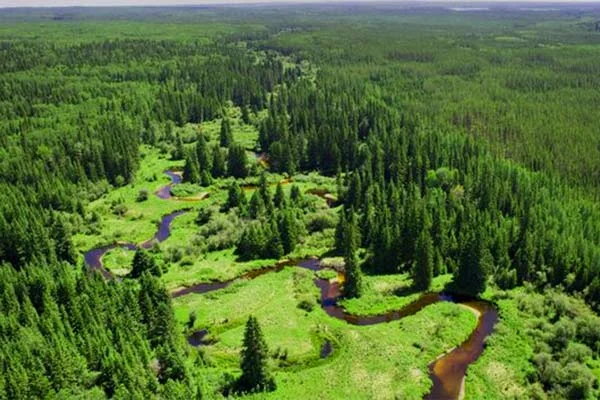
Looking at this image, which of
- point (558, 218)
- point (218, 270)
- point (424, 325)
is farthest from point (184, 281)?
point (558, 218)

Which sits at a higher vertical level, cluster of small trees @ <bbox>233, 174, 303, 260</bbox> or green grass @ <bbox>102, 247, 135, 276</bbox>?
cluster of small trees @ <bbox>233, 174, 303, 260</bbox>

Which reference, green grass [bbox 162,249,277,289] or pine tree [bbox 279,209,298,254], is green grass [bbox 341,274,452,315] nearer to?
pine tree [bbox 279,209,298,254]

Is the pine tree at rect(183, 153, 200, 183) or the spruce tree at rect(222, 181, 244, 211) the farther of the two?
the pine tree at rect(183, 153, 200, 183)

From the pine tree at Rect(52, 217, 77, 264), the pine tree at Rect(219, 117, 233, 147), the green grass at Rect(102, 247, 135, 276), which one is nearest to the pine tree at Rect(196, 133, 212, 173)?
the pine tree at Rect(219, 117, 233, 147)

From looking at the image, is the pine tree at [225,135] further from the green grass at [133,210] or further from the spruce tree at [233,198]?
the spruce tree at [233,198]

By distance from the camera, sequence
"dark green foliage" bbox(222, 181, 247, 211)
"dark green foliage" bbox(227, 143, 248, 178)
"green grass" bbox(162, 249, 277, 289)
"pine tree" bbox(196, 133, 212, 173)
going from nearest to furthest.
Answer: "green grass" bbox(162, 249, 277, 289) → "dark green foliage" bbox(222, 181, 247, 211) → "dark green foliage" bbox(227, 143, 248, 178) → "pine tree" bbox(196, 133, 212, 173)

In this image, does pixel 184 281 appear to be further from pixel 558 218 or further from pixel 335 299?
pixel 558 218

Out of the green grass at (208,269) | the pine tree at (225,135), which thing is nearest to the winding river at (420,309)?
the green grass at (208,269)
